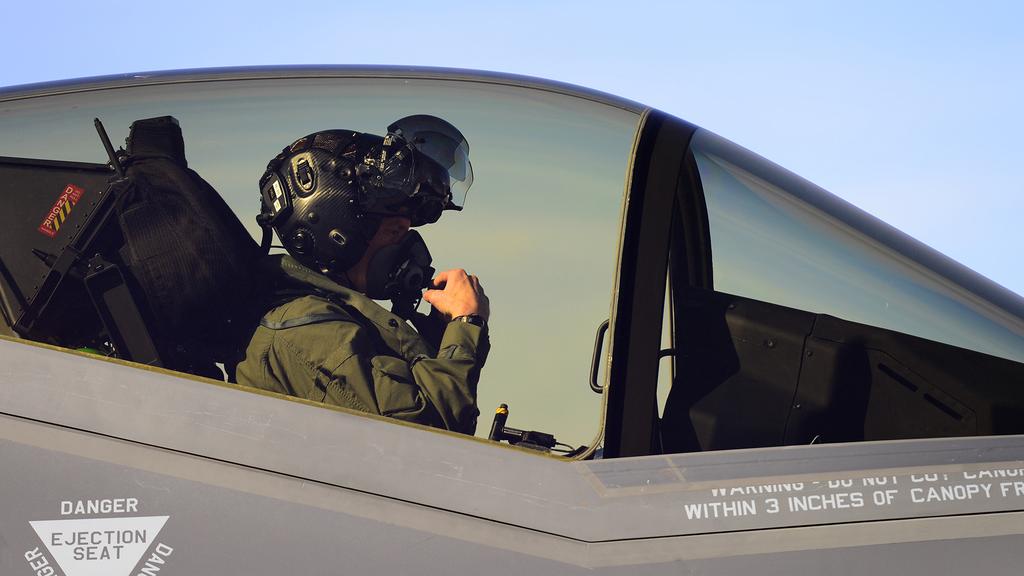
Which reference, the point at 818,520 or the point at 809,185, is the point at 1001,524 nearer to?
the point at 818,520

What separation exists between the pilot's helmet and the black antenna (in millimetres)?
430

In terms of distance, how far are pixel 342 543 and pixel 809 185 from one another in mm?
1730

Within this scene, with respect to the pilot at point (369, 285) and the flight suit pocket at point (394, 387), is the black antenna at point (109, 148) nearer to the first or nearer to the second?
the pilot at point (369, 285)

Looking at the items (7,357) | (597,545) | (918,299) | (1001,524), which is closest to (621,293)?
(597,545)

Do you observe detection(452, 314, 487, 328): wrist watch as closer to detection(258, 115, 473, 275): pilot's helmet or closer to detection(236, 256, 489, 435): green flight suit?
detection(236, 256, 489, 435): green flight suit

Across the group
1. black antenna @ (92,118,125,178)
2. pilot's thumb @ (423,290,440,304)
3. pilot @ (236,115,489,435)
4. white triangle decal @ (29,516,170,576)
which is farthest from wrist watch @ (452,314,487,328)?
black antenna @ (92,118,125,178)

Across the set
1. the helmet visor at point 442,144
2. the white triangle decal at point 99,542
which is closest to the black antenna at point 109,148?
the helmet visor at point 442,144

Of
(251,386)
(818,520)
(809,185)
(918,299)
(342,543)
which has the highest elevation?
(809,185)

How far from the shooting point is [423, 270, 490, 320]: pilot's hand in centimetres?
256

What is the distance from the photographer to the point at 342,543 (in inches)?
87.7

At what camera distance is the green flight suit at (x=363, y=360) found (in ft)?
7.98

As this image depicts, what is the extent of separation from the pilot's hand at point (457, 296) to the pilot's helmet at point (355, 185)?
19 cm

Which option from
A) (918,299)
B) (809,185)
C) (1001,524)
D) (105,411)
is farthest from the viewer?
(809,185)

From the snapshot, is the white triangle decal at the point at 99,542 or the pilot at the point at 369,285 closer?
the white triangle decal at the point at 99,542
